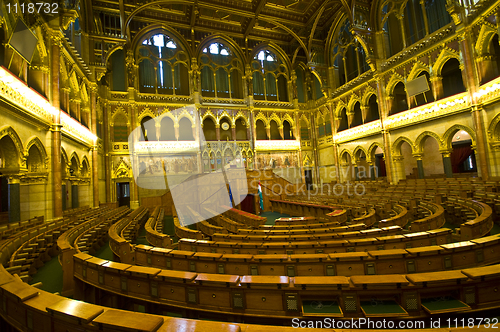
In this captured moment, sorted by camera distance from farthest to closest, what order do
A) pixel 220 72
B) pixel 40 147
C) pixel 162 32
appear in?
pixel 220 72 → pixel 162 32 → pixel 40 147

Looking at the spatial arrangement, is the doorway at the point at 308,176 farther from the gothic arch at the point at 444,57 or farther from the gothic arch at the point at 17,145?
the gothic arch at the point at 17,145

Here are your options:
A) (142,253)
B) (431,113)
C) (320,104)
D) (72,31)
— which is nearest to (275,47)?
(320,104)

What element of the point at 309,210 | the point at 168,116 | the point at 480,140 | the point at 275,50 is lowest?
the point at 309,210

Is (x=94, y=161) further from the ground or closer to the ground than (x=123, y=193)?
further from the ground

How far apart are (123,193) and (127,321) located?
19.4m

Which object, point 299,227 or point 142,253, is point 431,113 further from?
point 142,253

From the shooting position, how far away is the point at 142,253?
14.6 feet

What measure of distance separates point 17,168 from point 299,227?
9005 millimetres

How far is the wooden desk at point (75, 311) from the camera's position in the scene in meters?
1.91

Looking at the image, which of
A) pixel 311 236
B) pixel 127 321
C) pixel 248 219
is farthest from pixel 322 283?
pixel 248 219

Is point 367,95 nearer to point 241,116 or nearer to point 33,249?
point 241,116

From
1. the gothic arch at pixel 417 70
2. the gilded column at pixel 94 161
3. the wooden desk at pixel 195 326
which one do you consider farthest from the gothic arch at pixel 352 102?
the wooden desk at pixel 195 326

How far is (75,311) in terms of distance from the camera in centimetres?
198

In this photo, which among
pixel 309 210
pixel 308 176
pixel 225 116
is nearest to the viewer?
pixel 309 210
